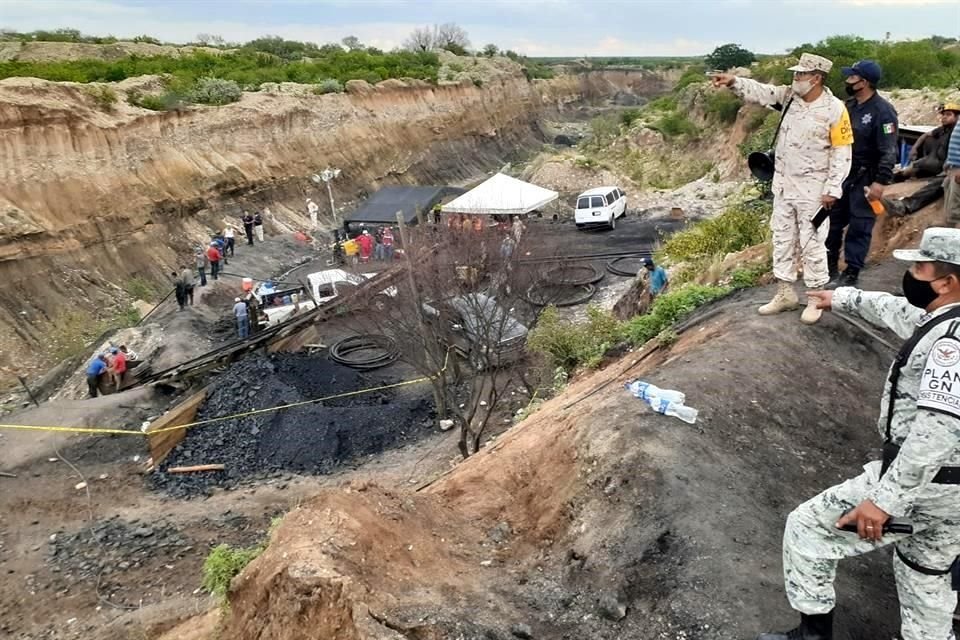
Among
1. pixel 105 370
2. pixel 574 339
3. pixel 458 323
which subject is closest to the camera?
pixel 574 339

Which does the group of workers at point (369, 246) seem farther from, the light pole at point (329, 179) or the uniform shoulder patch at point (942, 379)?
the uniform shoulder patch at point (942, 379)

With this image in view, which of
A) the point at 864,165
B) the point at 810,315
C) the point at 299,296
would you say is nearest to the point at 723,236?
the point at 864,165

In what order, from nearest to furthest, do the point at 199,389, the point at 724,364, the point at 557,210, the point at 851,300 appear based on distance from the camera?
the point at 851,300 → the point at 724,364 → the point at 199,389 → the point at 557,210

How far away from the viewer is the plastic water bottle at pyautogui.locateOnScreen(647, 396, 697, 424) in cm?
511

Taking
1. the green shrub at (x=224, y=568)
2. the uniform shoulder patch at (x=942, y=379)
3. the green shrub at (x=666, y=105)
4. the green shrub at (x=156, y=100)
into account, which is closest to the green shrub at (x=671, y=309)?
the green shrub at (x=224, y=568)

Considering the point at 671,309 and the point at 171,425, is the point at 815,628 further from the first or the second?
the point at 171,425

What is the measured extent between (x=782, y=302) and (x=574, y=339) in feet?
13.4

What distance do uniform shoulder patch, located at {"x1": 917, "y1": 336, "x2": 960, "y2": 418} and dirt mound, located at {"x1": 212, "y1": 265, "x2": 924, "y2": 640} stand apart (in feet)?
4.93

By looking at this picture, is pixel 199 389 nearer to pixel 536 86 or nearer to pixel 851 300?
pixel 851 300

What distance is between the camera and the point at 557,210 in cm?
3225

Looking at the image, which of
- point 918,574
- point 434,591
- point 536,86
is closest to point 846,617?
point 918,574

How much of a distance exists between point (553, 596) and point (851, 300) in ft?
7.50

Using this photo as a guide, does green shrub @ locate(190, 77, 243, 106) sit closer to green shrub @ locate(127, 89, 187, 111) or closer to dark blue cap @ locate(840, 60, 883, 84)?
green shrub @ locate(127, 89, 187, 111)

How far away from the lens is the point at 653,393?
5.32 m
